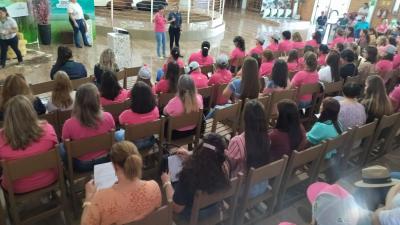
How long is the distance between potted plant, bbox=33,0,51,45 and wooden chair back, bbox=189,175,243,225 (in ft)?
23.9

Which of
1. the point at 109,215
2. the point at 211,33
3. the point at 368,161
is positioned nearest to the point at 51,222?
the point at 109,215

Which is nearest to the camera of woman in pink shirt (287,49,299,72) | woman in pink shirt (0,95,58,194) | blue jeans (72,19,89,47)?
woman in pink shirt (0,95,58,194)

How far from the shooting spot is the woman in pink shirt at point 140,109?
2.83 metres

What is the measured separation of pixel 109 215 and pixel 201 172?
0.57m

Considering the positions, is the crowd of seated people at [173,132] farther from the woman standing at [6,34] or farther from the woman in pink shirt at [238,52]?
the woman standing at [6,34]

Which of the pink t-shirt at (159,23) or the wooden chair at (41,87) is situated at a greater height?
the pink t-shirt at (159,23)

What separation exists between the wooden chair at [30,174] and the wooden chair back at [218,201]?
1047 millimetres

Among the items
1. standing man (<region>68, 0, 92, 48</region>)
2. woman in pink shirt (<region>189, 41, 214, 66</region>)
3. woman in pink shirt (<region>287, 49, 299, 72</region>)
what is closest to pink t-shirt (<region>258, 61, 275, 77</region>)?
woman in pink shirt (<region>287, 49, 299, 72</region>)

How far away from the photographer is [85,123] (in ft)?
8.54

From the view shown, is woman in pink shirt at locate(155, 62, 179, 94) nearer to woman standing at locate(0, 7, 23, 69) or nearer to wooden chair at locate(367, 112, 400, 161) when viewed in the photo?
wooden chair at locate(367, 112, 400, 161)

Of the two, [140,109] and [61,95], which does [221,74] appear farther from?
[61,95]

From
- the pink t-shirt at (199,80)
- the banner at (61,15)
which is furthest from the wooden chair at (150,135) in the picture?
the banner at (61,15)

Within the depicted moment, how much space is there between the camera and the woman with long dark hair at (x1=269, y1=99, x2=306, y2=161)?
99.6 inches

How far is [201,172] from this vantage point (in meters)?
1.95
